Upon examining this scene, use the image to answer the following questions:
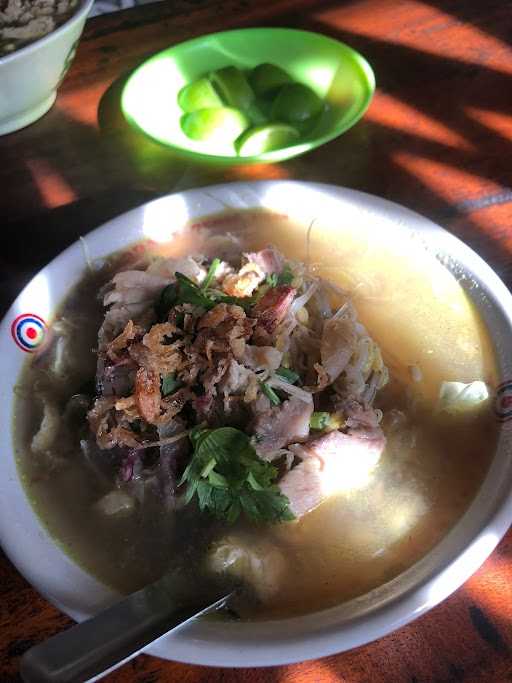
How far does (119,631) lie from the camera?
0.61 m

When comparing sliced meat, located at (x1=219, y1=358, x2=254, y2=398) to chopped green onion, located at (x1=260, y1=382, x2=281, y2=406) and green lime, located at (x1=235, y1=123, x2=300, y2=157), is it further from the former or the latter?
green lime, located at (x1=235, y1=123, x2=300, y2=157)

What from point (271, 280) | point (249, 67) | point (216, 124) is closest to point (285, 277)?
point (271, 280)

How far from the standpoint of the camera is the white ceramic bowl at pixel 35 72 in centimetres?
120

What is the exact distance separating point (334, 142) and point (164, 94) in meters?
0.42

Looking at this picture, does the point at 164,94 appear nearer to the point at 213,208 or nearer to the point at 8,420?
the point at 213,208

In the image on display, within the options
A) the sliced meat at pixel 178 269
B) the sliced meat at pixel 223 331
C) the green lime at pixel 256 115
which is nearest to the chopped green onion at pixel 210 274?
the sliced meat at pixel 178 269

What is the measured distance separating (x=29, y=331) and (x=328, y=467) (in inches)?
19.2

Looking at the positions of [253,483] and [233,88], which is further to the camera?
[233,88]

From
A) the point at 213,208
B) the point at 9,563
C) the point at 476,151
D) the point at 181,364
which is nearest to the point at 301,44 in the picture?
the point at 476,151

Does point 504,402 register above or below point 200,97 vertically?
below

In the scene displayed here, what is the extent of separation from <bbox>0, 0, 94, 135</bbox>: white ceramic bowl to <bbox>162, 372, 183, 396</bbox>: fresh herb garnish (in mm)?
724

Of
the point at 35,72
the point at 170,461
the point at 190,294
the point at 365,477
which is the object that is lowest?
the point at 365,477

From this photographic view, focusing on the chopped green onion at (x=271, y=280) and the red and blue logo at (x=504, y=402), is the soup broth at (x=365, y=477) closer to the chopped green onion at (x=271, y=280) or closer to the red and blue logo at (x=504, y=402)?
the red and blue logo at (x=504, y=402)

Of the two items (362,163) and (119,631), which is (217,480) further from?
(362,163)
